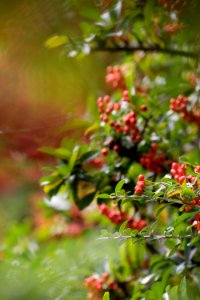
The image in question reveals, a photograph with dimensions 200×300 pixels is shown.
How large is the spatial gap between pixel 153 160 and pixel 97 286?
1.18 ft

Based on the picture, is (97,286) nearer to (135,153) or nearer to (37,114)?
(135,153)

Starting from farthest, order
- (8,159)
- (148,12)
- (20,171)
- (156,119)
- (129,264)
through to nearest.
Result: (20,171) < (8,159) < (129,264) < (156,119) < (148,12)

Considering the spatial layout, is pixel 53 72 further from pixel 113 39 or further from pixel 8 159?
pixel 8 159

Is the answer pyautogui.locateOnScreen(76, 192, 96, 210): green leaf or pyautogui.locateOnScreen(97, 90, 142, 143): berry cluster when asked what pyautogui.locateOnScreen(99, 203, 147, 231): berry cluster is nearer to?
pyautogui.locateOnScreen(76, 192, 96, 210): green leaf

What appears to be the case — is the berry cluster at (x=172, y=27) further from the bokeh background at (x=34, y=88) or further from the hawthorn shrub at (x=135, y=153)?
the bokeh background at (x=34, y=88)

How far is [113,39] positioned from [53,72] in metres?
0.68

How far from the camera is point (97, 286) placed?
4.87 ft

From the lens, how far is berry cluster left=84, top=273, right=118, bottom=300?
149cm

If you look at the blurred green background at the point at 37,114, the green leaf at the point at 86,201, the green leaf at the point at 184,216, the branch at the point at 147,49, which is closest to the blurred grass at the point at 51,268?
the blurred green background at the point at 37,114

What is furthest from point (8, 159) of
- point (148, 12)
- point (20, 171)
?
point (148, 12)

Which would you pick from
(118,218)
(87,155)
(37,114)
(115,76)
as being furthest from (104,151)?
(37,114)

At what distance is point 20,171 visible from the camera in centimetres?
280

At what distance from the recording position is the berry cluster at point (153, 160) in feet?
4.50

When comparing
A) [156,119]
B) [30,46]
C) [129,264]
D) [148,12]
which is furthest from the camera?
[129,264]
